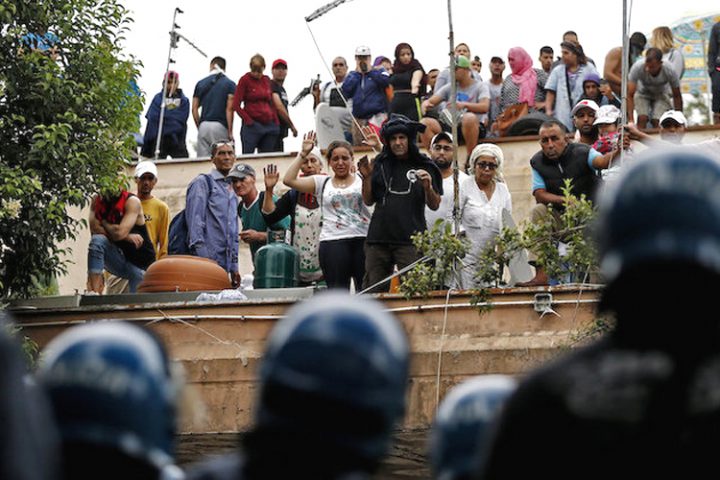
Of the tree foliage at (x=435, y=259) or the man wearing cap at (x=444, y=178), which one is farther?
the man wearing cap at (x=444, y=178)

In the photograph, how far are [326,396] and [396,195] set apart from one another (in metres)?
10.3

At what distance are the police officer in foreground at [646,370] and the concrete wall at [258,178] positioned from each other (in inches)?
525

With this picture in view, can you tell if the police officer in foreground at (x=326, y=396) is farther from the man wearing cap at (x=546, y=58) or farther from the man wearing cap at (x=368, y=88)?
the man wearing cap at (x=546, y=58)

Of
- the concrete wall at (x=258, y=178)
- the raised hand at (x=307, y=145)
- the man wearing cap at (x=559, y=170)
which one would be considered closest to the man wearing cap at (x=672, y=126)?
the man wearing cap at (x=559, y=170)

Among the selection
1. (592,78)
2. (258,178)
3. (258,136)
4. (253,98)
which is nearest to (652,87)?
(592,78)

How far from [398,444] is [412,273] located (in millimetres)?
1692

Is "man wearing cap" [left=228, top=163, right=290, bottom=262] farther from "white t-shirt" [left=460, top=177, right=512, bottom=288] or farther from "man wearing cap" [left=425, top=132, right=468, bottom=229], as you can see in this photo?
"white t-shirt" [left=460, top=177, right=512, bottom=288]

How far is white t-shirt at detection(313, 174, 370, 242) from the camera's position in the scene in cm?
1396

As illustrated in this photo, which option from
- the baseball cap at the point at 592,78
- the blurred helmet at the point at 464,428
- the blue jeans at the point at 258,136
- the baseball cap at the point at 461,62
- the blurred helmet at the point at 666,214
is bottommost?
the blurred helmet at the point at 464,428

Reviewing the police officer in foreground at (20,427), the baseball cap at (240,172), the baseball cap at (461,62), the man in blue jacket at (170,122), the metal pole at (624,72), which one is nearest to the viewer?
the police officer in foreground at (20,427)

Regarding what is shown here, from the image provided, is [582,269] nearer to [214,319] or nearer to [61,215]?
[214,319]

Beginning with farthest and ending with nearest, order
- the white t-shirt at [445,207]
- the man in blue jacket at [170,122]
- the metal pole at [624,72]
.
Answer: the man in blue jacket at [170,122] < the white t-shirt at [445,207] < the metal pole at [624,72]

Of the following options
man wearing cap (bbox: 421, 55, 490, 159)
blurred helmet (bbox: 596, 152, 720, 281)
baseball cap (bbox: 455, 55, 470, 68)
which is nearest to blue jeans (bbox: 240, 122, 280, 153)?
man wearing cap (bbox: 421, 55, 490, 159)

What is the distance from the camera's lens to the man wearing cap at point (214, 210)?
15.4 metres
